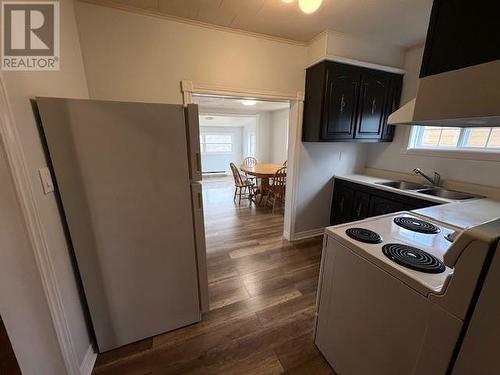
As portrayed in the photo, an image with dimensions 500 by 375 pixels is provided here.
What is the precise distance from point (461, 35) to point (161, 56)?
2.09 meters

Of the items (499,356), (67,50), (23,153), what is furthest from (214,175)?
(499,356)

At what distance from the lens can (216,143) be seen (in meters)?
8.84

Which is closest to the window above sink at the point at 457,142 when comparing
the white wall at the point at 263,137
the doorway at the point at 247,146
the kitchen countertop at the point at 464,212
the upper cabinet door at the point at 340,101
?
the kitchen countertop at the point at 464,212

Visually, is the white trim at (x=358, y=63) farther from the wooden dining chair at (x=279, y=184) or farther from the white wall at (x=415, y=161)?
the wooden dining chair at (x=279, y=184)

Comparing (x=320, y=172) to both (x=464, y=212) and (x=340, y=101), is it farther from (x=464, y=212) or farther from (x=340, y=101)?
(x=464, y=212)

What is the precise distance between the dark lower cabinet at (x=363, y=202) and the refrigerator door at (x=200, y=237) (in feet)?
6.70

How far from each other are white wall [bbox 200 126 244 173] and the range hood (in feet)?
27.1

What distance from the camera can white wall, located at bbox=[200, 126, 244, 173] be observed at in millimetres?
8617

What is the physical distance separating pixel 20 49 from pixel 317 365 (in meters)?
2.52

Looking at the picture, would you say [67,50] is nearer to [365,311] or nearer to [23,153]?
[23,153]

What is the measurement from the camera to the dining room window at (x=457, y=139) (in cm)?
199

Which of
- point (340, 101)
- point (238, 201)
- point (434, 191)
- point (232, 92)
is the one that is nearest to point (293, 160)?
point (340, 101)

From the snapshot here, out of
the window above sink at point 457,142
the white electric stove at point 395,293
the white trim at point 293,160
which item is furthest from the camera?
the white trim at point 293,160

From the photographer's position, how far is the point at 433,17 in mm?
705
